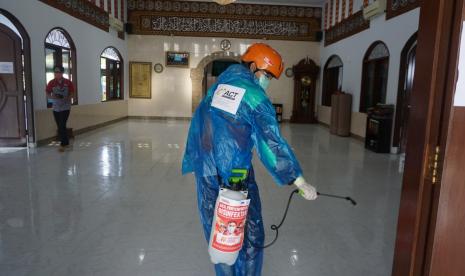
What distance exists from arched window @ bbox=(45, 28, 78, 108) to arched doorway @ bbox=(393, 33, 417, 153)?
20.8 ft

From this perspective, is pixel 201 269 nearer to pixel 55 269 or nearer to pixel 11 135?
pixel 55 269

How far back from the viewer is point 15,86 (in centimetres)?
591

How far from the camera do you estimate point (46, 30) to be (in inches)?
253

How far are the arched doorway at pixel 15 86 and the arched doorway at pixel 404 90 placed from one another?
6.28m

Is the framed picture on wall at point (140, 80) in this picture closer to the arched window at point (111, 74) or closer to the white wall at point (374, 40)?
the arched window at point (111, 74)

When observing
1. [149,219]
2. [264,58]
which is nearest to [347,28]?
[149,219]

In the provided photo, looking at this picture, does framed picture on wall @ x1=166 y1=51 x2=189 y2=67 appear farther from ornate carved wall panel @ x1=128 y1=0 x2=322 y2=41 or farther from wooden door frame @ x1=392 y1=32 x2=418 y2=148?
wooden door frame @ x1=392 y1=32 x2=418 y2=148

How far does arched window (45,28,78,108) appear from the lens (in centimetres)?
671

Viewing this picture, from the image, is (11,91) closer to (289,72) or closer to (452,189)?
(452,189)

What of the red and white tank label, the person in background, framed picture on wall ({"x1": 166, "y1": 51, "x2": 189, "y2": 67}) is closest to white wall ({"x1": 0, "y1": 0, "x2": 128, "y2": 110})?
the person in background

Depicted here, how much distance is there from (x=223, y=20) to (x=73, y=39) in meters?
5.02

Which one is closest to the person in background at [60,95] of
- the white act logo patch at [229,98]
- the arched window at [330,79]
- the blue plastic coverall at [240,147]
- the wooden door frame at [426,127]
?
the blue plastic coverall at [240,147]

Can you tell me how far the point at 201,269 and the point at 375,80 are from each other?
6516 millimetres

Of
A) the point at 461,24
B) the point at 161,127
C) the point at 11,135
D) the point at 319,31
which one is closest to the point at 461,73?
the point at 461,24
